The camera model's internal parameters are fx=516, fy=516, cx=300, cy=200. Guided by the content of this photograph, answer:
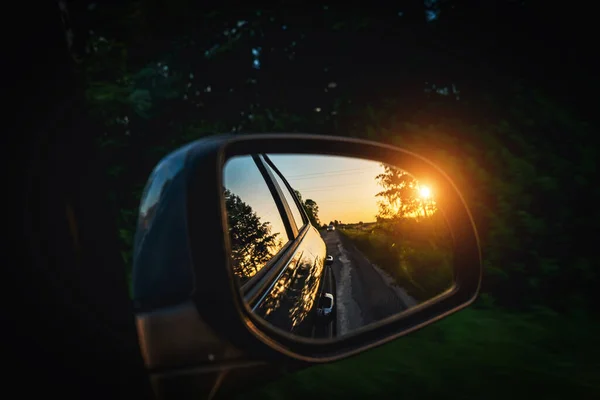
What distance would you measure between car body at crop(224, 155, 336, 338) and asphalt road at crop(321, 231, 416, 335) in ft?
0.17

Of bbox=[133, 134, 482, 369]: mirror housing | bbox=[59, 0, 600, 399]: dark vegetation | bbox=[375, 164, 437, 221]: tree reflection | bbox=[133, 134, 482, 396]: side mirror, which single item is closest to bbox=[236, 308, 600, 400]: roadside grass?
bbox=[59, 0, 600, 399]: dark vegetation

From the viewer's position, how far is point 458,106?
5625mm

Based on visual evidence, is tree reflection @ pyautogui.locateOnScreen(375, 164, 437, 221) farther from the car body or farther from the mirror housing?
the mirror housing

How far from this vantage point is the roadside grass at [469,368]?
3166mm

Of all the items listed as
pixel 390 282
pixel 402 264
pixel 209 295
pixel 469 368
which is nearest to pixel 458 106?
pixel 469 368

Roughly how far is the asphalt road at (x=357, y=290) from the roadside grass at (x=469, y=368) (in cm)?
112

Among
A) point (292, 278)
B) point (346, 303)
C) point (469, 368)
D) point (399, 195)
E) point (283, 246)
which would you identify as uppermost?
point (399, 195)

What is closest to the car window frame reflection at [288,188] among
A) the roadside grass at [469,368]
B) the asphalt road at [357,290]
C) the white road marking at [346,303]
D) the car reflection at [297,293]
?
the car reflection at [297,293]

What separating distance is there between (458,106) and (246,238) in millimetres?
4174

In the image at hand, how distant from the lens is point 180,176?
4.00 ft

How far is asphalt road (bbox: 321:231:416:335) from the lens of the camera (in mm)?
1850

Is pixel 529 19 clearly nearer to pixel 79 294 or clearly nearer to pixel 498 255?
pixel 498 255

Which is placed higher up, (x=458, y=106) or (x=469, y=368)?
(x=458, y=106)

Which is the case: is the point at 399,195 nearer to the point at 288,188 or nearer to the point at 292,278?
the point at 292,278
